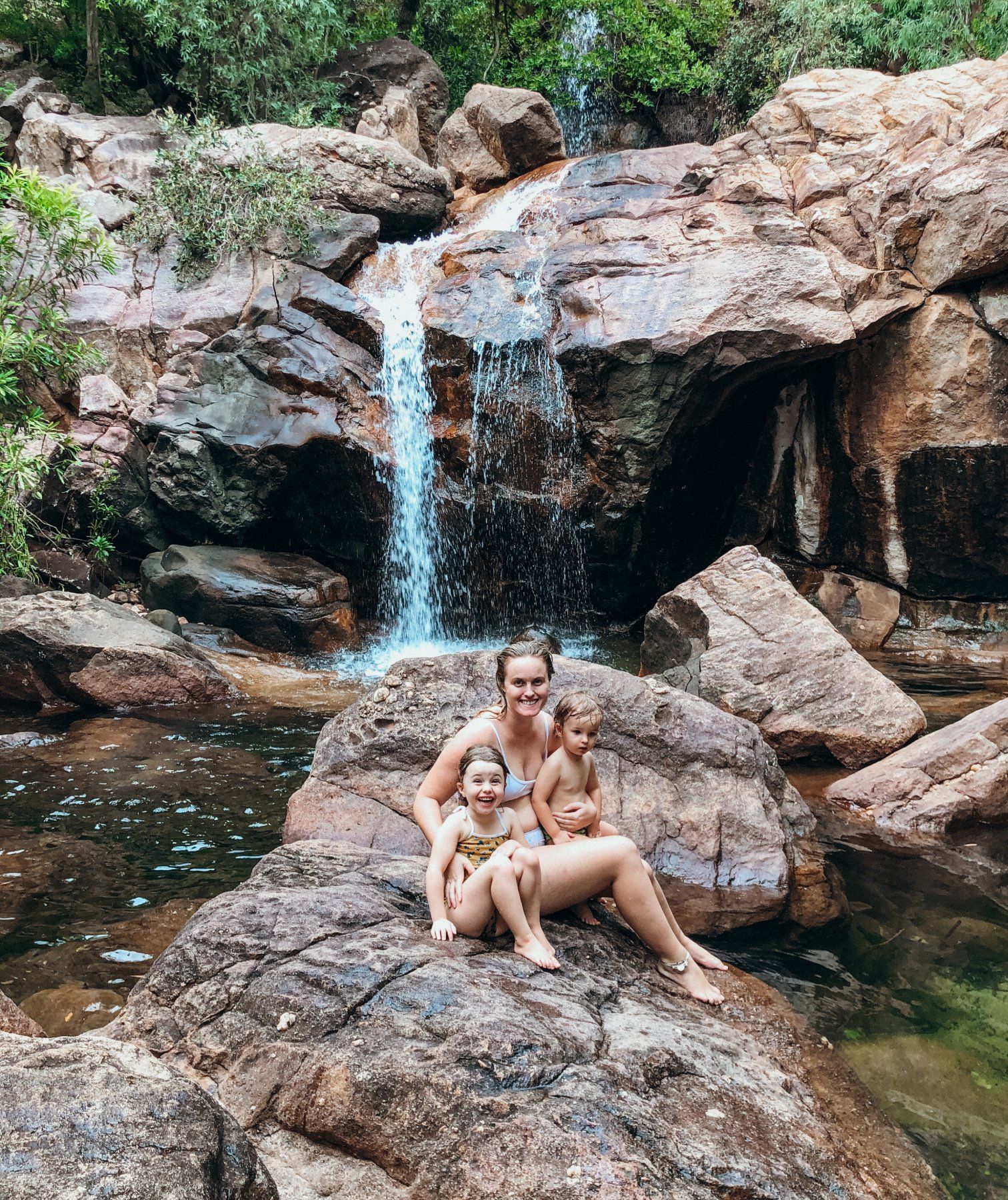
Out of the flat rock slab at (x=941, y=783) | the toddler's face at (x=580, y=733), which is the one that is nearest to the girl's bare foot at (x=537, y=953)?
the toddler's face at (x=580, y=733)

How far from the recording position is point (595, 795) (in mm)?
3852

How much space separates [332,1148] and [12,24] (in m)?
20.4

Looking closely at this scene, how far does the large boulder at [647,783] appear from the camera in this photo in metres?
4.86

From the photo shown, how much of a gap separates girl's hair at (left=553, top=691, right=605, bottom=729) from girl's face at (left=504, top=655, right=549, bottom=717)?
0.15 m

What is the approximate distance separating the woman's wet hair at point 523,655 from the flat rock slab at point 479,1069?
3.25 ft

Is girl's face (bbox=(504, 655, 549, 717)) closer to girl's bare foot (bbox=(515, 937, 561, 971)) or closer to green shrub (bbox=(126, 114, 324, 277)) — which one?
girl's bare foot (bbox=(515, 937, 561, 971))

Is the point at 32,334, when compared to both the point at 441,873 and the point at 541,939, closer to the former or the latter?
the point at 441,873

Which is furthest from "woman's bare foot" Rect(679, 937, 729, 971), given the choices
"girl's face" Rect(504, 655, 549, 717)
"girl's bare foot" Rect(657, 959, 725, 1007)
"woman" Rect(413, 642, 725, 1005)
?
"girl's face" Rect(504, 655, 549, 717)

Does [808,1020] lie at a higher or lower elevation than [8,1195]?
lower

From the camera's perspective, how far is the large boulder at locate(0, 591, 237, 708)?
25.5 ft

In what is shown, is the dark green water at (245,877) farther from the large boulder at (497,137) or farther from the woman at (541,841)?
the large boulder at (497,137)

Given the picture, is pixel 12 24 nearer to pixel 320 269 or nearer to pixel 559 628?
pixel 320 269

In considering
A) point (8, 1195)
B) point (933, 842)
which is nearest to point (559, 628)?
point (933, 842)

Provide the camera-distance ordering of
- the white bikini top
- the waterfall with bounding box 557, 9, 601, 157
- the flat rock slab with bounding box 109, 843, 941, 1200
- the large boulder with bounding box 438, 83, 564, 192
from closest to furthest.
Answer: the flat rock slab with bounding box 109, 843, 941, 1200
the white bikini top
the large boulder with bounding box 438, 83, 564, 192
the waterfall with bounding box 557, 9, 601, 157
